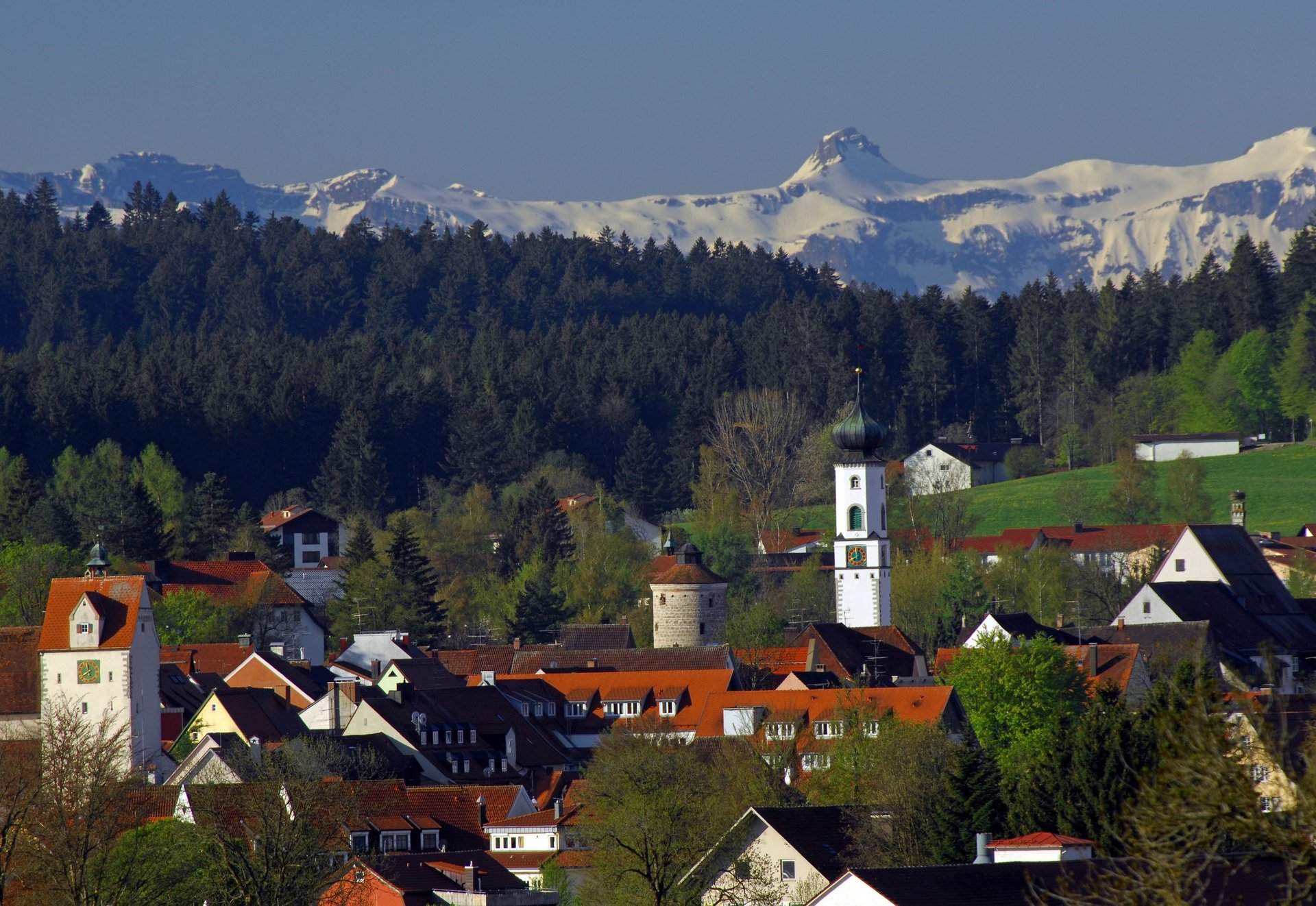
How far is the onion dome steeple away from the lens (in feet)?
299

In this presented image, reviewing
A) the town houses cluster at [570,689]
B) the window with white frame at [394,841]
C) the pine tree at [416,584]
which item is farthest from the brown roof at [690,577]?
the window with white frame at [394,841]

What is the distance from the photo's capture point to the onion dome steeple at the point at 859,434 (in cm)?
9112

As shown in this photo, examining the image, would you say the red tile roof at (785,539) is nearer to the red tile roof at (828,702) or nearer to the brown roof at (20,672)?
the red tile roof at (828,702)

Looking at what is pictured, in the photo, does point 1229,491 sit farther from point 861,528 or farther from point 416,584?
point 416,584

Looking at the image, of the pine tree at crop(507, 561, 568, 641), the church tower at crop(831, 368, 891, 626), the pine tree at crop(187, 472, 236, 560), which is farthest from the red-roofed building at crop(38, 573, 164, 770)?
the pine tree at crop(187, 472, 236, 560)

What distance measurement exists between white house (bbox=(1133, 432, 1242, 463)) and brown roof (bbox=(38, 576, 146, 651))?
69513mm

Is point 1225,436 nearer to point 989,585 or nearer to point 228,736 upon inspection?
point 989,585

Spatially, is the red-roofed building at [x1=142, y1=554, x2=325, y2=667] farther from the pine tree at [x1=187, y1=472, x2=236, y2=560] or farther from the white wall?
the white wall

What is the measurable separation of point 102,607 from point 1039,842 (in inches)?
1252

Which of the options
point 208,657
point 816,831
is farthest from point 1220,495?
point 816,831

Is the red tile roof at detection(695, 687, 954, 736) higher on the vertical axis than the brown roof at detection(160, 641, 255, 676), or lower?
lower

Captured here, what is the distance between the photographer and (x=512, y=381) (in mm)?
142375

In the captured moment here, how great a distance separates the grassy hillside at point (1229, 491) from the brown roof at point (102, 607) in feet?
179

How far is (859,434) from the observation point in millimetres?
91375
